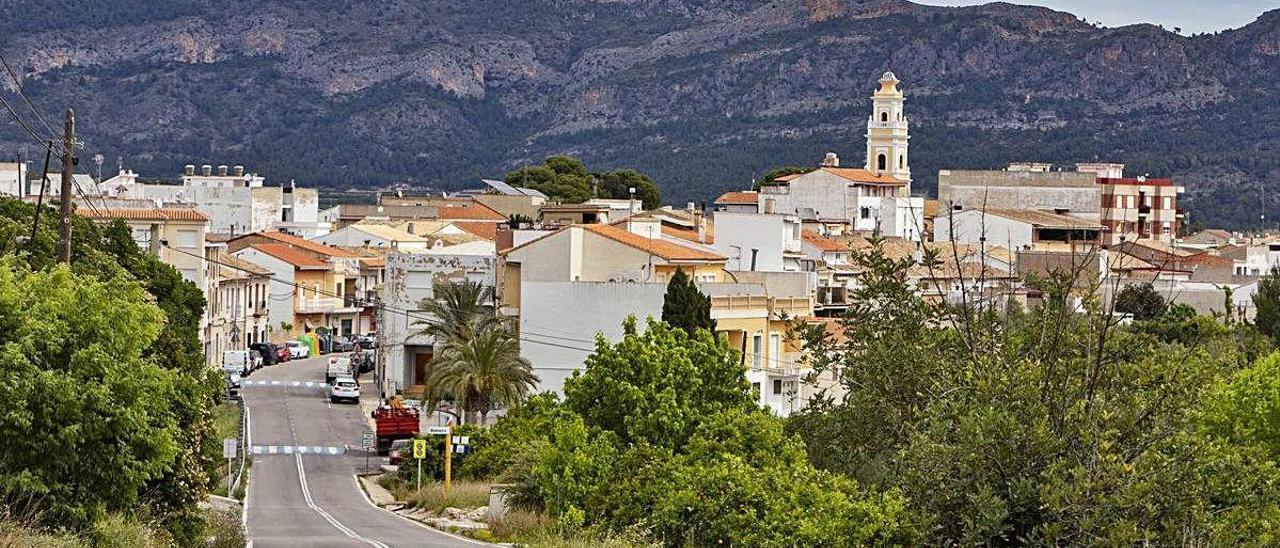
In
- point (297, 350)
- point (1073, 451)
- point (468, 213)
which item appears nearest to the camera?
point (1073, 451)

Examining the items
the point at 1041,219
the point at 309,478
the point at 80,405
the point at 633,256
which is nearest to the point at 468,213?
the point at 1041,219

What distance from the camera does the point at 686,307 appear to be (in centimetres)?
4600

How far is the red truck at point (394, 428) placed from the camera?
163ft

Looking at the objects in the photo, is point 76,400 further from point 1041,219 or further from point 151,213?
point 1041,219

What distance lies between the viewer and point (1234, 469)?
59.7ft

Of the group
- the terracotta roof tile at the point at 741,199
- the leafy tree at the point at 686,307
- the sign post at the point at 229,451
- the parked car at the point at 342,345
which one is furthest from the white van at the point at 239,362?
the terracotta roof tile at the point at 741,199

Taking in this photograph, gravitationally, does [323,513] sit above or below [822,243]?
below

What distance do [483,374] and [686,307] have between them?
19.7ft

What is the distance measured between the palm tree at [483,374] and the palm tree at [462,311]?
2236 mm

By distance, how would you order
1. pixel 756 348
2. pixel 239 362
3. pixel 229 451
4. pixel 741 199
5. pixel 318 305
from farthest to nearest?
pixel 741 199 < pixel 318 305 < pixel 239 362 < pixel 756 348 < pixel 229 451

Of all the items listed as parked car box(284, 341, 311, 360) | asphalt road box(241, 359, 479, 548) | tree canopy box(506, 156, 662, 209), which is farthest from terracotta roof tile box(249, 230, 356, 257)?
tree canopy box(506, 156, 662, 209)

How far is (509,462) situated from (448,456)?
2.77 m

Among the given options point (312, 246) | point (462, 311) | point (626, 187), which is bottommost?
point (462, 311)

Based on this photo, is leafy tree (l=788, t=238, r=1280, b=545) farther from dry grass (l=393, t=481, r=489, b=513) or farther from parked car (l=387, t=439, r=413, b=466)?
parked car (l=387, t=439, r=413, b=466)
